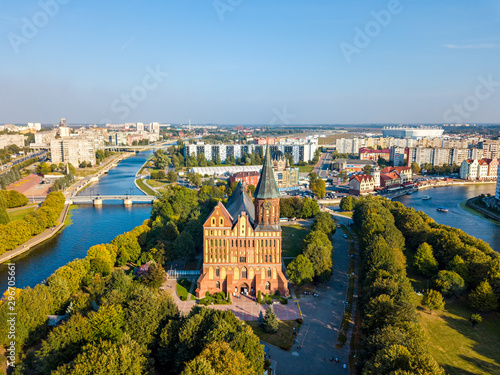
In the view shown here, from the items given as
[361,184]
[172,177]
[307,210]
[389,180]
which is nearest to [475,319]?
[307,210]

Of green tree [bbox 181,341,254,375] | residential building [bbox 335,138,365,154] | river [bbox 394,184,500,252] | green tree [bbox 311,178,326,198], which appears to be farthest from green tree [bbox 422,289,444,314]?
residential building [bbox 335,138,365,154]

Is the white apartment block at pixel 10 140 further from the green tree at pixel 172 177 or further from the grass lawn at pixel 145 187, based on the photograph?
the green tree at pixel 172 177

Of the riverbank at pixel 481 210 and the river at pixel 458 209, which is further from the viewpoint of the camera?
the riverbank at pixel 481 210

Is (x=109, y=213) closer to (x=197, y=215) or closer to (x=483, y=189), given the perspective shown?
(x=197, y=215)

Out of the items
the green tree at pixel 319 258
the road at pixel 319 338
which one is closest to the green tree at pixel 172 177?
the green tree at pixel 319 258

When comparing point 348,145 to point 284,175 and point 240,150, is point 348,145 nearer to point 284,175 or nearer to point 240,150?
point 240,150

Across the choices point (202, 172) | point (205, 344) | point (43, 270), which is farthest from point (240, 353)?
point (202, 172)
